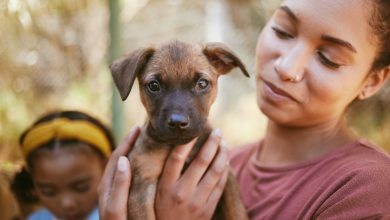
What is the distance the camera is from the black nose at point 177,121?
249cm

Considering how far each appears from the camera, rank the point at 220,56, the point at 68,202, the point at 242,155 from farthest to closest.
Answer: the point at 68,202, the point at 242,155, the point at 220,56

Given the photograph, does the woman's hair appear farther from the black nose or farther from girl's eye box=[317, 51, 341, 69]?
the black nose

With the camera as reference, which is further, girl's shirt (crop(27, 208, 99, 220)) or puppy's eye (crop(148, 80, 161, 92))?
girl's shirt (crop(27, 208, 99, 220))

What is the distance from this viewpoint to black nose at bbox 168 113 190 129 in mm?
2492

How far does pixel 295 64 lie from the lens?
8.41 ft

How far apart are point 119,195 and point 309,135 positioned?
1.18 meters

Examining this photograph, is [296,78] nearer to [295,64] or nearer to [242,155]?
[295,64]

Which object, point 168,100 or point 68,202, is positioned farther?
point 68,202

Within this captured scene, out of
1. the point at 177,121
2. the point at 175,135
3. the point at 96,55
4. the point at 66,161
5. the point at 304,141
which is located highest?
the point at 177,121

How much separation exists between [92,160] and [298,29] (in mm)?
2029

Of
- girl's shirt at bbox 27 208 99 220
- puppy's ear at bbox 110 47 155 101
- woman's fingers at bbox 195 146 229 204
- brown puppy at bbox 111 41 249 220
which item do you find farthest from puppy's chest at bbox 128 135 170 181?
girl's shirt at bbox 27 208 99 220

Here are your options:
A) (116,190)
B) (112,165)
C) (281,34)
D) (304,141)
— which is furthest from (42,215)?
(281,34)

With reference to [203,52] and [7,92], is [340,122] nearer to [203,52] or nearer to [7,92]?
[203,52]

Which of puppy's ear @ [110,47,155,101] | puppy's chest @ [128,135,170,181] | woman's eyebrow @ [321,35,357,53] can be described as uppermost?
woman's eyebrow @ [321,35,357,53]
